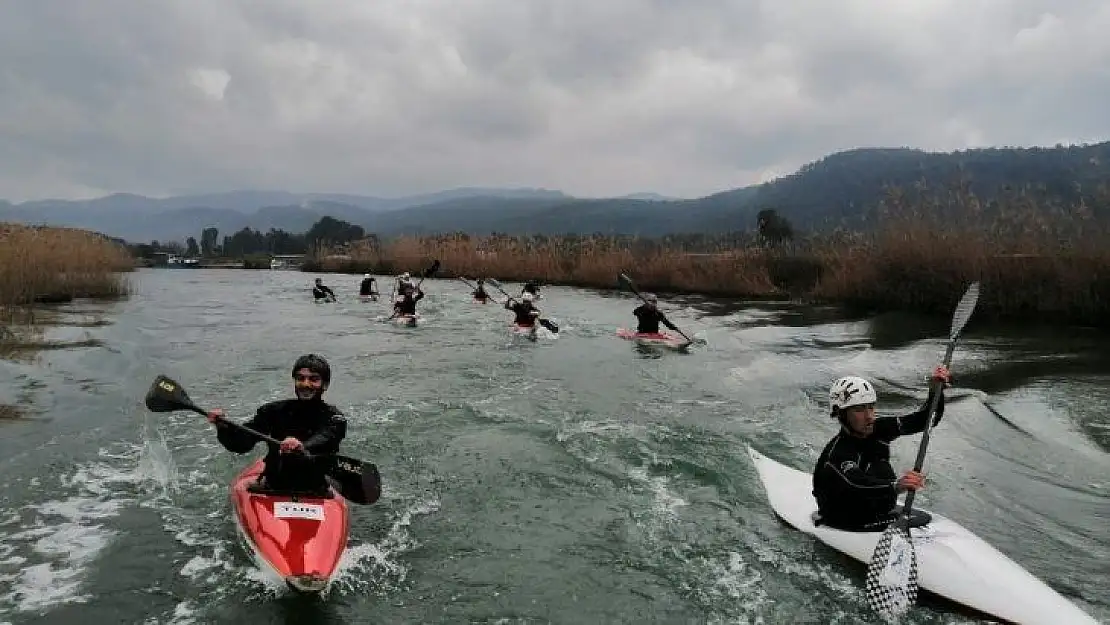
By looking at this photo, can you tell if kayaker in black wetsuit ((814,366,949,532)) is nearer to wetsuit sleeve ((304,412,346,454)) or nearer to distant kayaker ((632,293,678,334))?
wetsuit sleeve ((304,412,346,454))

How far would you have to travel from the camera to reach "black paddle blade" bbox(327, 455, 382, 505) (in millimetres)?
5676

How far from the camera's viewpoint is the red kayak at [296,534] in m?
4.70

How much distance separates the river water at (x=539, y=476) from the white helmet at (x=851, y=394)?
138 cm

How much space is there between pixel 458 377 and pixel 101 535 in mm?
7088

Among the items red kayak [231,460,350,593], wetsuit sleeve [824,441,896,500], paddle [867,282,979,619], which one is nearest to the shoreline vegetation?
wetsuit sleeve [824,441,896,500]

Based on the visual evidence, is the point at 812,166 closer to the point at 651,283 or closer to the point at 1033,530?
the point at 651,283

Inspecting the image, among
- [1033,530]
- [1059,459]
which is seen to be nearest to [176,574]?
[1033,530]

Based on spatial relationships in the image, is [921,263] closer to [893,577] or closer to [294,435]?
[893,577]

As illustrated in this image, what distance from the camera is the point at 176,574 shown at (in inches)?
214

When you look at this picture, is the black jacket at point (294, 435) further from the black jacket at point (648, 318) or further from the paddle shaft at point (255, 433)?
the black jacket at point (648, 318)

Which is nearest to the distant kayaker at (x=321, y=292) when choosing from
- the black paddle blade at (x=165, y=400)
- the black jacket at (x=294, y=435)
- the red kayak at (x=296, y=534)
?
the black paddle blade at (x=165, y=400)

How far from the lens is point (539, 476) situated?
25.7ft

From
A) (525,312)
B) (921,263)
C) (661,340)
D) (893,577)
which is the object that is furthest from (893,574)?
(921,263)

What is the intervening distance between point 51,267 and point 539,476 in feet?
60.4
